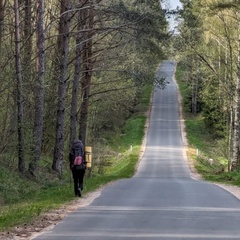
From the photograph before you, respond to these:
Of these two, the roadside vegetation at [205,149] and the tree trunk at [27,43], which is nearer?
the tree trunk at [27,43]

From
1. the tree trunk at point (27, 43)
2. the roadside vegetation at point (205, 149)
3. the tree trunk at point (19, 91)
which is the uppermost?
the tree trunk at point (27, 43)

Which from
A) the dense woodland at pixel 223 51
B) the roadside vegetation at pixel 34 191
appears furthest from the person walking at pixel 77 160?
the dense woodland at pixel 223 51

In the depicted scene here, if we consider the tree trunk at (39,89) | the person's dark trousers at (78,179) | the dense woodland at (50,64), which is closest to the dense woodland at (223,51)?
the dense woodland at (50,64)

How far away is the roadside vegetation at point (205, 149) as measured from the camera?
3621 cm

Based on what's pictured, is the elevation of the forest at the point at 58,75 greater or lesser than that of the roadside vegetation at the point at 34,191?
greater

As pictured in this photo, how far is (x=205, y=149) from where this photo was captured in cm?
6138

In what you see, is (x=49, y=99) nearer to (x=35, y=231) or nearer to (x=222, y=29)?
(x=222, y=29)

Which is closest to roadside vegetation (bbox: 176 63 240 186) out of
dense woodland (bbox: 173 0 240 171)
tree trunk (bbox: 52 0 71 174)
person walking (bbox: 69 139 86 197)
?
dense woodland (bbox: 173 0 240 171)

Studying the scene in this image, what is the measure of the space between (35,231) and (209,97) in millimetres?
42290

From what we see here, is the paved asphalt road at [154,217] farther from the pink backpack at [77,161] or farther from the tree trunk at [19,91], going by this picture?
the tree trunk at [19,91]

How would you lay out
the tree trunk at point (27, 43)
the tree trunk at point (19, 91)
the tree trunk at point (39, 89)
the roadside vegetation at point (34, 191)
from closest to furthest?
the roadside vegetation at point (34, 191)
the tree trunk at point (19, 91)
the tree trunk at point (39, 89)
the tree trunk at point (27, 43)

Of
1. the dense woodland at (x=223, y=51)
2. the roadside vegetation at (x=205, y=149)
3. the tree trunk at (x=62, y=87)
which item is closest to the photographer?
the tree trunk at (x=62, y=87)

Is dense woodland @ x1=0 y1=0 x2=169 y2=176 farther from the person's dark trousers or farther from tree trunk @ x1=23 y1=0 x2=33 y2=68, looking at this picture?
the person's dark trousers

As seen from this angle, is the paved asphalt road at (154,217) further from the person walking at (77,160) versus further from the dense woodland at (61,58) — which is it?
the dense woodland at (61,58)
